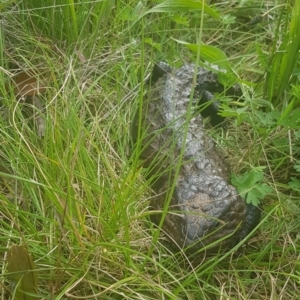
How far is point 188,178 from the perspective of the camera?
229cm

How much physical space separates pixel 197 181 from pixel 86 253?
1.68ft

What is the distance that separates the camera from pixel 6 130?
92.6 inches

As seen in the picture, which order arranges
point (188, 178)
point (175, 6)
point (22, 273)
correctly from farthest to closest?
point (175, 6) → point (188, 178) → point (22, 273)

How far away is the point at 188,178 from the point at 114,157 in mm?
329

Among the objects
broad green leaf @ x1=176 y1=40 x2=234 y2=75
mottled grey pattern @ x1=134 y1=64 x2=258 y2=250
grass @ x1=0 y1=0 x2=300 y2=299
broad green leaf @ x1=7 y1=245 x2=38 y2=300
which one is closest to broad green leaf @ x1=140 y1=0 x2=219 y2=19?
grass @ x1=0 y1=0 x2=300 y2=299

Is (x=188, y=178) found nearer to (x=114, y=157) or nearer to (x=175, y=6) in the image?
(x=114, y=157)

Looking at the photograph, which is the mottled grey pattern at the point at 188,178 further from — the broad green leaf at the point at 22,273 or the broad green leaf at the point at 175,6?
the broad green leaf at the point at 22,273

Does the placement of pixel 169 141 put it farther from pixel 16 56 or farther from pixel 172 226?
pixel 16 56

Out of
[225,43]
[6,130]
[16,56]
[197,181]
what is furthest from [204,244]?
[225,43]

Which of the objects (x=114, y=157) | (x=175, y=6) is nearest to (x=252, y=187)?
(x=114, y=157)

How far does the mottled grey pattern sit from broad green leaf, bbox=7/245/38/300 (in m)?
0.49

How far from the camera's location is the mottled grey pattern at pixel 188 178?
2105 millimetres

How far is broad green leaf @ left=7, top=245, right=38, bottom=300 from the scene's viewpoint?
1.81m

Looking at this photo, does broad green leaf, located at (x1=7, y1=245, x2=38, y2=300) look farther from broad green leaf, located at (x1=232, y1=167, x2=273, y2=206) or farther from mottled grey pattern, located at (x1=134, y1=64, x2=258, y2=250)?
broad green leaf, located at (x1=232, y1=167, x2=273, y2=206)
